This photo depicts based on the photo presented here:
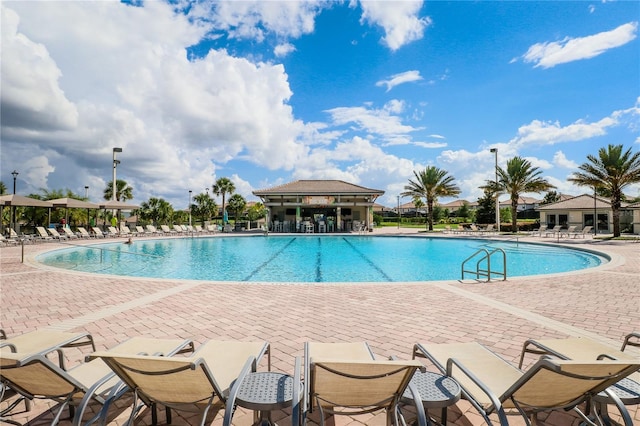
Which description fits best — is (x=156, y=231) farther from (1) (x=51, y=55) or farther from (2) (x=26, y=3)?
(2) (x=26, y=3)

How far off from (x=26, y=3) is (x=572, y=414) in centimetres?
899

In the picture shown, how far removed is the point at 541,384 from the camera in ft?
→ 6.37

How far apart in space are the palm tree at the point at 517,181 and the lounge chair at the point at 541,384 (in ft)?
99.5

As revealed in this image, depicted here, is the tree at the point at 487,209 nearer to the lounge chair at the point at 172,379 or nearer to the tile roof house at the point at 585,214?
the tile roof house at the point at 585,214

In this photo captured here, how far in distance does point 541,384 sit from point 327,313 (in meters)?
3.73

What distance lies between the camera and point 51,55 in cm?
659

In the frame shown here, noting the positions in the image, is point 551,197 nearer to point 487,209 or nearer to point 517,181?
point 487,209

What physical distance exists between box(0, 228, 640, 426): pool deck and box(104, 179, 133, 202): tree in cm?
4315

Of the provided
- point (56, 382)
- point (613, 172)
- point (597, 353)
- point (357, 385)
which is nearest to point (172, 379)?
Answer: point (56, 382)

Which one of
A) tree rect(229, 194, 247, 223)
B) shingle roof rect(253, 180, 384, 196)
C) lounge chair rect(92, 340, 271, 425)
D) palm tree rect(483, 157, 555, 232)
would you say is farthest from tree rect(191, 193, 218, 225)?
lounge chair rect(92, 340, 271, 425)

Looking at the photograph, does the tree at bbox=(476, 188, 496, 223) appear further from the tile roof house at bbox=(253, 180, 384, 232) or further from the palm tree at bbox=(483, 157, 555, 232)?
the tile roof house at bbox=(253, 180, 384, 232)

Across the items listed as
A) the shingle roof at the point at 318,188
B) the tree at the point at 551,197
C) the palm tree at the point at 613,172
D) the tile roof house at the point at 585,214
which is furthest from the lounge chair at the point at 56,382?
the tree at the point at 551,197

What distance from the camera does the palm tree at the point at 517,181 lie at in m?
27.9

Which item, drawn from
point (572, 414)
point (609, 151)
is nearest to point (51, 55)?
point (572, 414)
